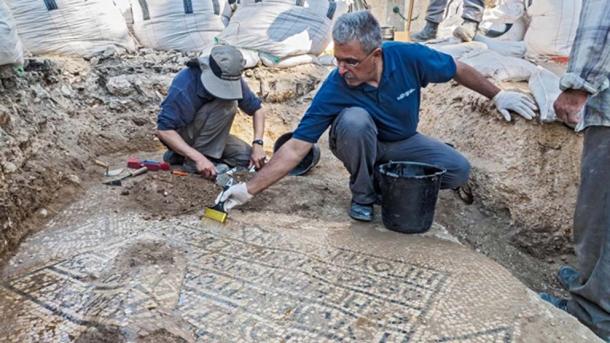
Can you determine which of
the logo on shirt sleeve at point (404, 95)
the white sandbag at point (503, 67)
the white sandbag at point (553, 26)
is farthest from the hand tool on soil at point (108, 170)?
the white sandbag at point (553, 26)

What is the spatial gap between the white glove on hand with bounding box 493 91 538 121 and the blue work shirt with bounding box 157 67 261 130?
64.6 inches

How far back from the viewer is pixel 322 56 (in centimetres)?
450

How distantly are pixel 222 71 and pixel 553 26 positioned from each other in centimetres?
216

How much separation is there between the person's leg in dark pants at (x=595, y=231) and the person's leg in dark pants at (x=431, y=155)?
0.64 metres

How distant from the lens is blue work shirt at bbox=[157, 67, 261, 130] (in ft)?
8.20

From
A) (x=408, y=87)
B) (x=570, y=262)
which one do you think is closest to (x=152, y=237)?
(x=408, y=87)

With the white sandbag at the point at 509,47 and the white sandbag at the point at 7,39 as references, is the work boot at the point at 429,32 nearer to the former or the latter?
the white sandbag at the point at 509,47

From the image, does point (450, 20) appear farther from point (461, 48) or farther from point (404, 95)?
point (404, 95)

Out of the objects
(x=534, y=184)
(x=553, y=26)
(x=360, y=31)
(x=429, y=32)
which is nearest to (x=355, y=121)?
(x=360, y=31)

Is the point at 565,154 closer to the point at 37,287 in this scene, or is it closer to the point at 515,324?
the point at 515,324

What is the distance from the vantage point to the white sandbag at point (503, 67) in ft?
9.06

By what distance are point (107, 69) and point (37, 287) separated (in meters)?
2.65

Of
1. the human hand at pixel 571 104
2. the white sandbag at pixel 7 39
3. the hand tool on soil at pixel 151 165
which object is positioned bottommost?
the hand tool on soil at pixel 151 165

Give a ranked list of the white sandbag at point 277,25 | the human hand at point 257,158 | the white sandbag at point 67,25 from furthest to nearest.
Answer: the white sandbag at point 277,25 < the white sandbag at point 67,25 < the human hand at point 257,158
